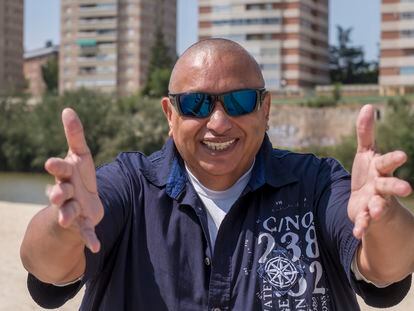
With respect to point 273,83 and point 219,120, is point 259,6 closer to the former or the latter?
point 273,83

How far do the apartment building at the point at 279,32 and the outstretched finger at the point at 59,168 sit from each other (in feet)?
187

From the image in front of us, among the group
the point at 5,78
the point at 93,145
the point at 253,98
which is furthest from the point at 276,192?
the point at 5,78

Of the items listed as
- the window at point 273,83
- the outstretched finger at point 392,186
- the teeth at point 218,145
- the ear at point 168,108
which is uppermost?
the window at point 273,83

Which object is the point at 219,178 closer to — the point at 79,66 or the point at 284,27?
the point at 284,27

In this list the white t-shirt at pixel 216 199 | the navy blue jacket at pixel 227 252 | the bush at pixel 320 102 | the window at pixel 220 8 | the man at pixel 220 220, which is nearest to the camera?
the man at pixel 220 220

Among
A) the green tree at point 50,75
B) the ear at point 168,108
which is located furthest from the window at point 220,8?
the ear at point 168,108

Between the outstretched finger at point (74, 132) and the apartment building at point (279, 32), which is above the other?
the apartment building at point (279, 32)

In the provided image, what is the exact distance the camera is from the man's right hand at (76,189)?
1936 mm

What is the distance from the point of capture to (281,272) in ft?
7.45

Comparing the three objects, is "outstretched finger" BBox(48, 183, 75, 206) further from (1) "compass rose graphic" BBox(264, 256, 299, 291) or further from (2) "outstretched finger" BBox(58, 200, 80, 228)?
(1) "compass rose graphic" BBox(264, 256, 299, 291)

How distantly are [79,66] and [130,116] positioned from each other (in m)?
36.5

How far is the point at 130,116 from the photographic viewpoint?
4178cm

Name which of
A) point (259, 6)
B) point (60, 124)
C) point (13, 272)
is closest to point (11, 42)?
point (259, 6)

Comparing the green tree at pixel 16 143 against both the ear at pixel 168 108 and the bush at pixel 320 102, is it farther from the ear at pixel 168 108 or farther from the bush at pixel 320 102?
the ear at pixel 168 108
